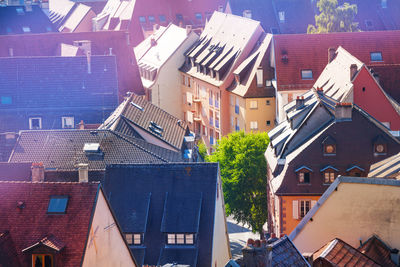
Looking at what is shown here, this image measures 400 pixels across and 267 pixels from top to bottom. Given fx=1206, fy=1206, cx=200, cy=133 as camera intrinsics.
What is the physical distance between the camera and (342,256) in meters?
50.6

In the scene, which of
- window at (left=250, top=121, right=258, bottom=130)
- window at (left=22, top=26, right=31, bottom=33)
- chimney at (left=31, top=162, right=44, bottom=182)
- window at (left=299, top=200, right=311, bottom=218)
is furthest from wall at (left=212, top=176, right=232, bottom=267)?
window at (left=22, top=26, right=31, bottom=33)

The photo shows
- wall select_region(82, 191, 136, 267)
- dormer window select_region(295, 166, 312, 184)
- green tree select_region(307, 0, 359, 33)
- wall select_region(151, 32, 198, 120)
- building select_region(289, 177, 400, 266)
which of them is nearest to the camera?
wall select_region(82, 191, 136, 267)

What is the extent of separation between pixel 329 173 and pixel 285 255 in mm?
30051

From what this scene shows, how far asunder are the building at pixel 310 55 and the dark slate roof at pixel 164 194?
45211mm

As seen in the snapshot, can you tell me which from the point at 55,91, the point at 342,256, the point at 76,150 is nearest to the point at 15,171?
the point at 76,150

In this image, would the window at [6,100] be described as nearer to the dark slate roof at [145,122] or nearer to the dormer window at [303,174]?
the dark slate roof at [145,122]

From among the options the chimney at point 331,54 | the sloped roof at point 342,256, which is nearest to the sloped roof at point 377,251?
the sloped roof at point 342,256

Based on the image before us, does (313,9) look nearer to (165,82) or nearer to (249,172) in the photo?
(165,82)

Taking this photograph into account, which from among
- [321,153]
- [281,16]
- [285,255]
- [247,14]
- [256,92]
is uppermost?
[247,14]

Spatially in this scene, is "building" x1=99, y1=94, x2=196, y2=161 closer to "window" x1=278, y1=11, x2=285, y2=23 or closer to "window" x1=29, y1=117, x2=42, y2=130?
"window" x1=29, y1=117, x2=42, y2=130

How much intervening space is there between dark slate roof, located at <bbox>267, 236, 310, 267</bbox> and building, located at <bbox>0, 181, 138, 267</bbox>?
661 cm

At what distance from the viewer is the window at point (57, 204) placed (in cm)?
4403

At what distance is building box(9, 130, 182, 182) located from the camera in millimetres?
70188

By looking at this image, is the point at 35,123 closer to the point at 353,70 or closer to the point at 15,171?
the point at 353,70
